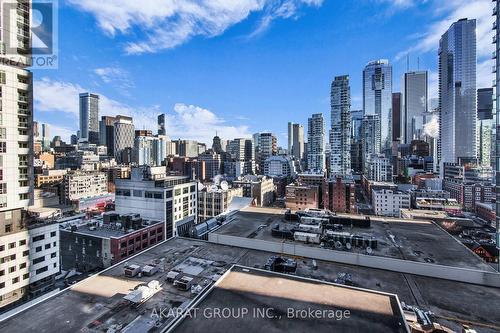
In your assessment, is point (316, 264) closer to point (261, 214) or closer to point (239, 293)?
point (239, 293)

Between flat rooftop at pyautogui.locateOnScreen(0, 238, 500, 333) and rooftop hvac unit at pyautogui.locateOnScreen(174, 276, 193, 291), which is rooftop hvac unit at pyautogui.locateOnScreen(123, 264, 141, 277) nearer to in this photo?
flat rooftop at pyautogui.locateOnScreen(0, 238, 500, 333)

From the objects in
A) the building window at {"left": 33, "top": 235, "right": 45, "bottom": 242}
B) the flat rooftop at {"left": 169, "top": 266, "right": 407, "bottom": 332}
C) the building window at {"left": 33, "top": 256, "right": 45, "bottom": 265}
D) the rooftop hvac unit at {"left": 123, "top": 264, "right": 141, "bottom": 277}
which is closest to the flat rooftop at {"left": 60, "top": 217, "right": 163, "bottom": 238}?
the building window at {"left": 33, "top": 256, "right": 45, "bottom": 265}

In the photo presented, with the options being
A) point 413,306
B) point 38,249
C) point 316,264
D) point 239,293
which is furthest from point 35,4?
point 413,306

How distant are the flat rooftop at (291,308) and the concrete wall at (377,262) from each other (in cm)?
1516

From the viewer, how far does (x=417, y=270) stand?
31.4 metres

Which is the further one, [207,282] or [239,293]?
[207,282]

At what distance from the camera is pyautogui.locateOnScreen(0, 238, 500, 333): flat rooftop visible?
20781 millimetres

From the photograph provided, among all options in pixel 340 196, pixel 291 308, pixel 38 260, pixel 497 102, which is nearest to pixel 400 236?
pixel 497 102

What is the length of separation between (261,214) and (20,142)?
164 ft

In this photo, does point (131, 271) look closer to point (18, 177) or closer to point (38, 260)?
point (38, 260)

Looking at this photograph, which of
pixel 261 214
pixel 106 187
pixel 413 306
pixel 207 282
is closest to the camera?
pixel 413 306

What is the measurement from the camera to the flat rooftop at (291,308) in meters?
15.5

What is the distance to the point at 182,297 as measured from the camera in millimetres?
25766

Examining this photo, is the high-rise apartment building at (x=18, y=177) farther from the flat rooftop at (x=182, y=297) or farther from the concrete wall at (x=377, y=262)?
the concrete wall at (x=377, y=262)
